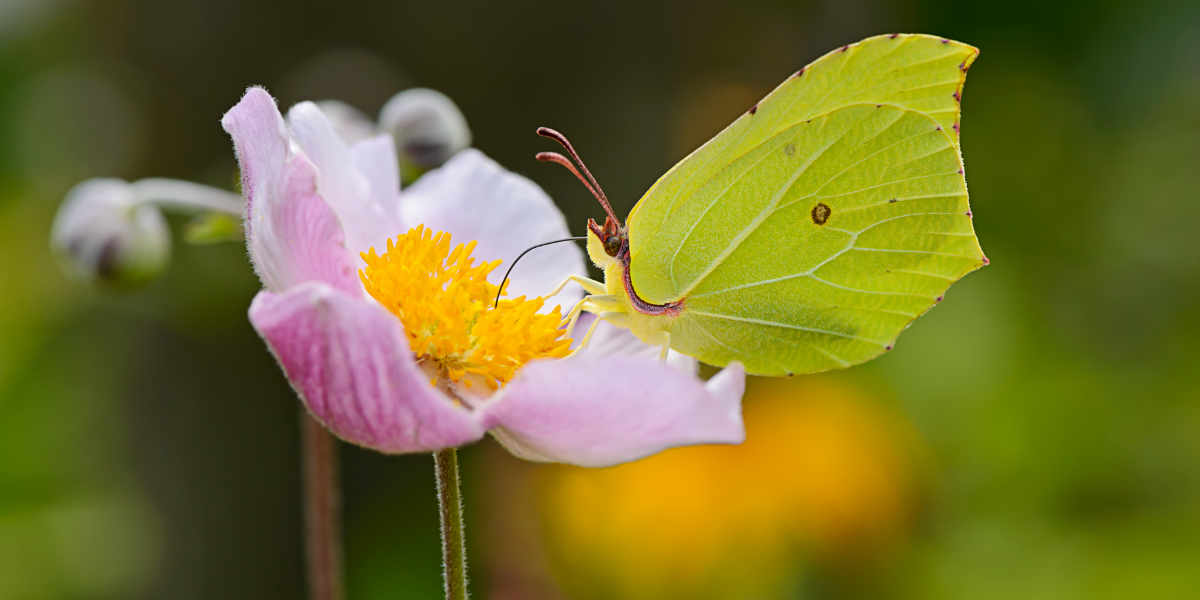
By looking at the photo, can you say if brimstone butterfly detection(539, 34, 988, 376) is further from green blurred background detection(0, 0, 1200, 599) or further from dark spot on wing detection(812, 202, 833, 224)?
green blurred background detection(0, 0, 1200, 599)

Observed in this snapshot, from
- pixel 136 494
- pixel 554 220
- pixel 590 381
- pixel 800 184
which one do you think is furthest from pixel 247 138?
pixel 136 494

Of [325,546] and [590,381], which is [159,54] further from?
[590,381]

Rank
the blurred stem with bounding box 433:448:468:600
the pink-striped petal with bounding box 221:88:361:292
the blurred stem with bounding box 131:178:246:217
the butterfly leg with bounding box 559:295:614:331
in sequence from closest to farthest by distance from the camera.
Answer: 1. the blurred stem with bounding box 433:448:468:600
2. the pink-striped petal with bounding box 221:88:361:292
3. the butterfly leg with bounding box 559:295:614:331
4. the blurred stem with bounding box 131:178:246:217

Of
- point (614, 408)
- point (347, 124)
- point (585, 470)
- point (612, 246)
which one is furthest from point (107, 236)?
point (585, 470)

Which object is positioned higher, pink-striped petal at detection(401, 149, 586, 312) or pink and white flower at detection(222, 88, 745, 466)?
pink-striped petal at detection(401, 149, 586, 312)

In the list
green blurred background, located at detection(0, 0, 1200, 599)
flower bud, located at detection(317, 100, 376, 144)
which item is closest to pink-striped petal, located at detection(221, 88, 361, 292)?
flower bud, located at detection(317, 100, 376, 144)

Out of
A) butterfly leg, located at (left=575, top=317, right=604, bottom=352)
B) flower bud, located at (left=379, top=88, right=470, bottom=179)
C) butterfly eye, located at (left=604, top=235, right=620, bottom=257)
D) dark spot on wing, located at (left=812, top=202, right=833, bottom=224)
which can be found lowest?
butterfly leg, located at (left=575, top=317, right=604, bottom=352)
